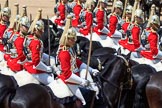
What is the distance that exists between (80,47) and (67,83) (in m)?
3.60

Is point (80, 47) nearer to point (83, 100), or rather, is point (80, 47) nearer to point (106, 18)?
point (106, 18)

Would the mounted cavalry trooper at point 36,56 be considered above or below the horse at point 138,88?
above

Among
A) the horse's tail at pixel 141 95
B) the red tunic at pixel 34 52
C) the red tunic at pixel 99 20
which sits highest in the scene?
the red tunic at pixel 34 52

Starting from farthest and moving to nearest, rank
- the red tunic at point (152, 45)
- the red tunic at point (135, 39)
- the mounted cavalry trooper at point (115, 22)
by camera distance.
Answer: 1. the mounted cavalry trooper at point (115, 22)
2. the red tunic at point (135, 39)
3. the red tunic at point (152, 45)

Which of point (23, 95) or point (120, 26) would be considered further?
point (120, 26)

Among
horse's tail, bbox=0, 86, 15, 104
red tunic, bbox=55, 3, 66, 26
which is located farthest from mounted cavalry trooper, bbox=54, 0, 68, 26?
horse's tail, bbox=0, 86, 15, 104

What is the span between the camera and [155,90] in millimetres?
8266

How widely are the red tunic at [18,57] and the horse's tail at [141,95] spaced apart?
6.96 ft

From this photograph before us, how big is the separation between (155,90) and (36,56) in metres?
2.07

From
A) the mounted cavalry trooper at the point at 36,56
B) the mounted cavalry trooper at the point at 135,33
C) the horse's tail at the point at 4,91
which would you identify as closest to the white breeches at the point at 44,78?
the mounted cavalry trooper at the point at 36,56

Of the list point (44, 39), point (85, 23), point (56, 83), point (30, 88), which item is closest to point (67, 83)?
point (56, 83)

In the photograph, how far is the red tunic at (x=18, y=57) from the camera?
827 centimetres

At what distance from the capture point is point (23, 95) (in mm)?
7000

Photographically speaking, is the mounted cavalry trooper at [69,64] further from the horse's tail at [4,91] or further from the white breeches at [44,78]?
the horse's tail at [4,91]
